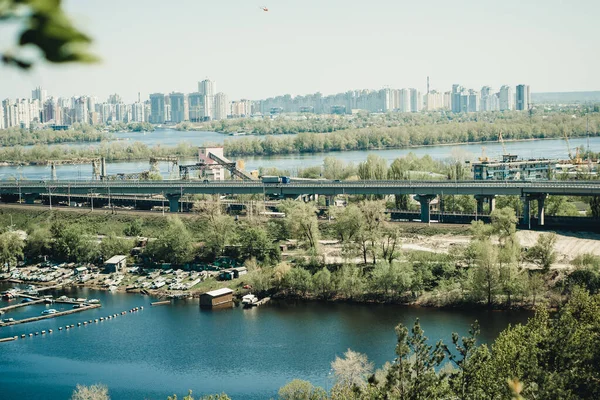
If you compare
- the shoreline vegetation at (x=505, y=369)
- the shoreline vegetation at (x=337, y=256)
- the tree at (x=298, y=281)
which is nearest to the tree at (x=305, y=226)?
the shoreline vegetation at (x=337, y=256)

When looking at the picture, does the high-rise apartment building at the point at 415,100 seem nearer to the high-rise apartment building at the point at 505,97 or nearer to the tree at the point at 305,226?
the high-rise apartment building at the point at 505,97

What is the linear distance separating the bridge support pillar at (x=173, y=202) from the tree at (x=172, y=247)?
3.15 m

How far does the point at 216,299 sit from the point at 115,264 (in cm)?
235

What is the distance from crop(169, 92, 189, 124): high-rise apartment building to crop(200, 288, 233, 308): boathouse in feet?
160

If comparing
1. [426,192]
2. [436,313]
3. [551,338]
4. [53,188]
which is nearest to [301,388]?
[551,338]

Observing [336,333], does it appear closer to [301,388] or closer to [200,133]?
[301,388]

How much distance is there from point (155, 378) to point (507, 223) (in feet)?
16.8

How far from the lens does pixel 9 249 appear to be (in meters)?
11.4

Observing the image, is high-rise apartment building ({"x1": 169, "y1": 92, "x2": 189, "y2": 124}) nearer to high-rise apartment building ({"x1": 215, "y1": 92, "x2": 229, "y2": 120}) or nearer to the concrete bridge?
high-rise apartment building ({"x1": 215, "y1": 92, "x2": 229, "y2": 120})

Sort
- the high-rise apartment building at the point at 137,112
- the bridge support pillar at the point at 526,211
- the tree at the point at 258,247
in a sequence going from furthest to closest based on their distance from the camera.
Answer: the high-rise apartment building at the point at 137,112 → the bridge support pillar at the point at 526,211 → the tree at the point at 258,247

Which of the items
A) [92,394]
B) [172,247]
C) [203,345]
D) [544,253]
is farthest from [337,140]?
[92,394]

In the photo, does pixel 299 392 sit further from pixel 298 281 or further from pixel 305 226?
pixel 305 226

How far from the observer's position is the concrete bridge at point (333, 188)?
12133 millimetres

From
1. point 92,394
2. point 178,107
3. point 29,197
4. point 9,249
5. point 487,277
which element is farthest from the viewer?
point 178,107
